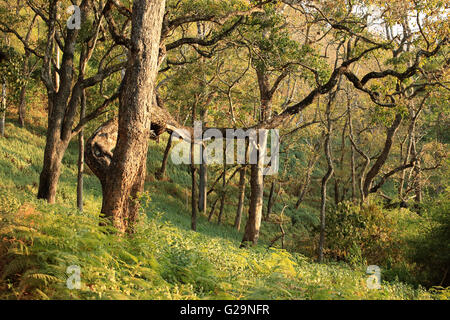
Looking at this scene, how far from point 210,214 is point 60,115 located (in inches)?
609

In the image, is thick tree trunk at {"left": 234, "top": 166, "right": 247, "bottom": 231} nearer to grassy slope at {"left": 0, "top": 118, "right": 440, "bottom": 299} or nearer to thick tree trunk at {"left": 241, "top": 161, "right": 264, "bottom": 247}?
thick tree trunk at {"left": 241, "top": 161, "right": 264, "bottom": 247}

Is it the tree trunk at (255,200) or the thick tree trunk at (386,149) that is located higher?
the thick tree trunk at (386,149)

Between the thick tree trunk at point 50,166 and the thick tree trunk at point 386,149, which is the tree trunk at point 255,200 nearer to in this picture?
the thick tree trunk at point 50,166

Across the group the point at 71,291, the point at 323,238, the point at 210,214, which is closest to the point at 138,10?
the point at 71,291

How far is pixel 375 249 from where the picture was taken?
654 inches

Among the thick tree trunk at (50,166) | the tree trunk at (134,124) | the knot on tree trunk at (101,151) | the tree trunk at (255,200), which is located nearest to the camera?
the tree trunk at (134,124)

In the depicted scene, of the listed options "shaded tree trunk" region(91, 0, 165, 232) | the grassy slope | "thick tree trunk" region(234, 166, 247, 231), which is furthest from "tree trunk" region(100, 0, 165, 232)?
"thick tree trunk" region(234, 166, 247, 231)

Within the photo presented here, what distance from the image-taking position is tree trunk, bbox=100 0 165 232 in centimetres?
748

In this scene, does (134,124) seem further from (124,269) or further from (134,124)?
(124,269)

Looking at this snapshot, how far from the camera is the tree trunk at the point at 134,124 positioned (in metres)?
7.48

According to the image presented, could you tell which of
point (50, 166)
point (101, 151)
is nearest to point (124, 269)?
point (101, 151)

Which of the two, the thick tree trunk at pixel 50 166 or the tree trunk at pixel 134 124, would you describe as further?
the thick tree trunk at pixel 50 166

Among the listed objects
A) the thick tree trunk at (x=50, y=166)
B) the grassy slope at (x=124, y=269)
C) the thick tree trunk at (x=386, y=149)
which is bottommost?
the grassy slope at (x=124, y=269)

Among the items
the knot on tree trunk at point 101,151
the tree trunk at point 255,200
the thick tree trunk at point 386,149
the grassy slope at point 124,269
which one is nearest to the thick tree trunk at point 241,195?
the thick tree trunk at point 386,149
